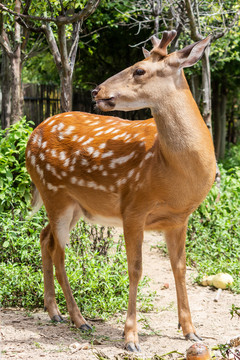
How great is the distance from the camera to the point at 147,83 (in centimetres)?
413

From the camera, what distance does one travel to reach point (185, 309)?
4688 mm

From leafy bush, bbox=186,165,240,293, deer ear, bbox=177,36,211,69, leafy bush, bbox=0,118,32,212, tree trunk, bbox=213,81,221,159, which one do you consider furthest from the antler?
tree trunk, bbox=213,81,221,159

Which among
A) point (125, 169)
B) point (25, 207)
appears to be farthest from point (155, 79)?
point (25, 207)

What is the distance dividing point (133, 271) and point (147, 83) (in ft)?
4.99

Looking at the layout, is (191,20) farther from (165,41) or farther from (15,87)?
(165,41)

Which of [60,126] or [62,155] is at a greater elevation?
[60,126]

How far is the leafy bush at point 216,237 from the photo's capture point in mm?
6500

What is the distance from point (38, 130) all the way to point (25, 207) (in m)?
1.74

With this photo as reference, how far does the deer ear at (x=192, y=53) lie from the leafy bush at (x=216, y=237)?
298cm

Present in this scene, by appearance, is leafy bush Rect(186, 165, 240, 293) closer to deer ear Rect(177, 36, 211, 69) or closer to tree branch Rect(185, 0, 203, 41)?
tree branch Rect(185, 0, 203, 41)

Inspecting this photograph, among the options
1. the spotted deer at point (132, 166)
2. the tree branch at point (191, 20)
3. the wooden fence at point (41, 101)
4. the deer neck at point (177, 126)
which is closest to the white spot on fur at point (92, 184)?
the spotted deer at point (132, 166)

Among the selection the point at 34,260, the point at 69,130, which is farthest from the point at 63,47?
the point at 34,260

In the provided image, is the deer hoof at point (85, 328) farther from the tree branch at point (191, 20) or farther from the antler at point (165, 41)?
the tree branch at point (191, 20)

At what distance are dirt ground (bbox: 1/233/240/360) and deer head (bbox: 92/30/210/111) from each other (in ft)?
A: 6.14
